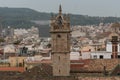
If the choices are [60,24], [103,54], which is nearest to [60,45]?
[60,24]

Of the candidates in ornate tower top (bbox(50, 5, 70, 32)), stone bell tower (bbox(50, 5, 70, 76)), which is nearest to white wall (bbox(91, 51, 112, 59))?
stone bell tower (bbox(50, 5, 70, 76))

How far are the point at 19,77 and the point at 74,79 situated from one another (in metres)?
4.79

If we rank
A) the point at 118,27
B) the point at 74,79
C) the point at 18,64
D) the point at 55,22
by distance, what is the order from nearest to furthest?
1. the point at 74,79
2. the point at 55,22
3. the point at 18,64
4. the point at 118,27

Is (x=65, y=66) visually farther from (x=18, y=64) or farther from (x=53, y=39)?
(x=18, y=64)

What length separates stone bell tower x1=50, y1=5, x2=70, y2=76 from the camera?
51.7m

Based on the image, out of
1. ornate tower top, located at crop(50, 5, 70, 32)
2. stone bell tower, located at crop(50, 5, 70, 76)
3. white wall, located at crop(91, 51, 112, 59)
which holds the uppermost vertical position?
ornate tower top, located at crop(50, 5, 70, 32)

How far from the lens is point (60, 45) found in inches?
2044

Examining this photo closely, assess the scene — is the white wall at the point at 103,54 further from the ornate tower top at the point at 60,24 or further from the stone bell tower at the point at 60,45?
the ornate tower top at the point at 60,24

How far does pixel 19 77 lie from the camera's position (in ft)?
162

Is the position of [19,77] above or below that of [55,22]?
below

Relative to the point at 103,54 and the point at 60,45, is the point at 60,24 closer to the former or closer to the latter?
the point at 60,45

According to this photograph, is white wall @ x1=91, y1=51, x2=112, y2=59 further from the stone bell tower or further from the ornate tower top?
the ornate tower top

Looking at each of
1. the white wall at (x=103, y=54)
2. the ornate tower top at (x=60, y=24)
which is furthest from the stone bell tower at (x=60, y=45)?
the white wall at (x=103, y=54)

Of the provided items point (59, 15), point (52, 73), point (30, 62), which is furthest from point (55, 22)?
point (30, 62)
